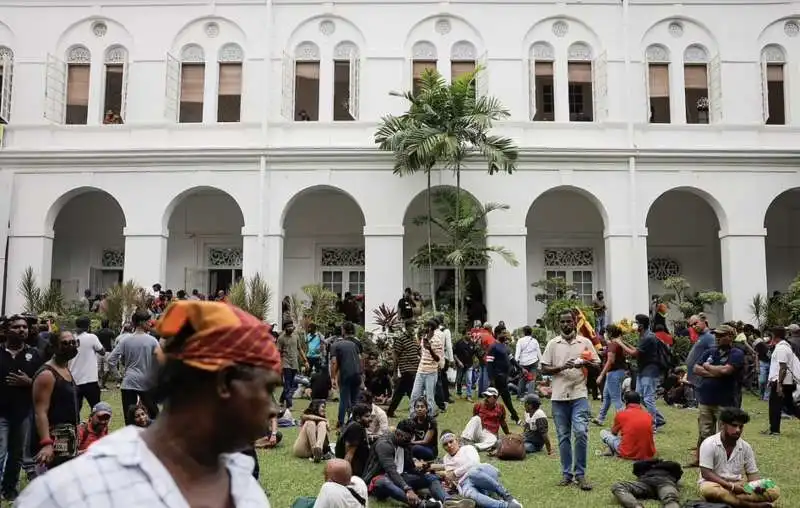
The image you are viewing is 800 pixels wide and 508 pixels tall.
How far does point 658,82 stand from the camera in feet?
66.3

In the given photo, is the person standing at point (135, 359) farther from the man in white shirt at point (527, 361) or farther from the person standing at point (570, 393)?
the man in white shirt at point (527, 361)

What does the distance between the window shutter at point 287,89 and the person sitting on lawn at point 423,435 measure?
1274 centimetres

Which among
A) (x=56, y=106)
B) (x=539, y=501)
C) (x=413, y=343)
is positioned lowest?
(x=539, y=501)

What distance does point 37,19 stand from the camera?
20.2 m

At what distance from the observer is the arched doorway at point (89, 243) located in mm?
21406

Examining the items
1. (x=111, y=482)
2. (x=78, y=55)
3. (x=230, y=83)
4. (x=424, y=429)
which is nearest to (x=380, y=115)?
(x=230, y=83)

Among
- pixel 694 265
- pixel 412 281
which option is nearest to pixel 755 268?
pixel 694 265

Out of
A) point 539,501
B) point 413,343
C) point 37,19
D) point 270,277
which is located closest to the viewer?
point 539,501

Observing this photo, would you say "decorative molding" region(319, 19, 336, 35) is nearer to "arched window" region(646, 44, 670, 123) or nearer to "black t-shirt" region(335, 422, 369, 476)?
"arched window" region(646, 44, 670, 123)

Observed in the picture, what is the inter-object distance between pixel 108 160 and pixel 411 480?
49.8ft

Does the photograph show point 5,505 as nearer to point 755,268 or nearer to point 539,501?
point 539,501

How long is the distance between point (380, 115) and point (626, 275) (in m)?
7.77

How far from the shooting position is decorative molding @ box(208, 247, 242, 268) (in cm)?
2141

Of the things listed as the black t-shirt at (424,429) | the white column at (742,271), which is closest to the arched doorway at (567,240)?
the white column at (742,271)
